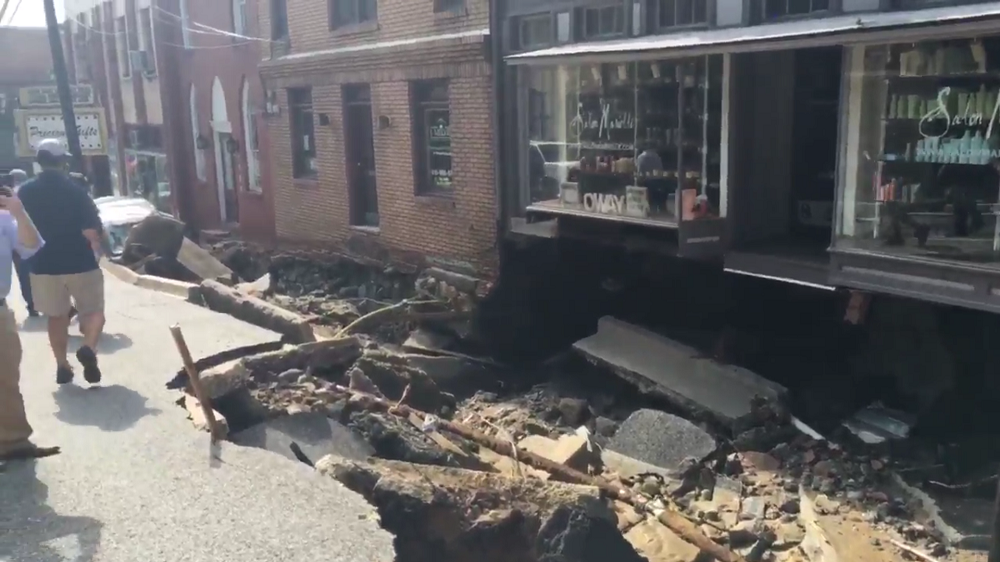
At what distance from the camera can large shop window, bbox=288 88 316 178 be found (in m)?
16.7

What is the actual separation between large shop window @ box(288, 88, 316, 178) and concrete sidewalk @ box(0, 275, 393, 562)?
31.7ft

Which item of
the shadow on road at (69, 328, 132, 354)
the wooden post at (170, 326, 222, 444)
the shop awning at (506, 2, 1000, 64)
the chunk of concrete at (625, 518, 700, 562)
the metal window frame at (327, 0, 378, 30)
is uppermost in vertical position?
the metal window frame at (327, 0, 378, 30)

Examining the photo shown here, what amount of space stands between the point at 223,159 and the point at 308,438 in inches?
637

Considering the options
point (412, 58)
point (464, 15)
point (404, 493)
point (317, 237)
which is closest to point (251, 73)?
point (317, 237)

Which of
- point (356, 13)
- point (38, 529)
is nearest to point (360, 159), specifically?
point (356, 13)

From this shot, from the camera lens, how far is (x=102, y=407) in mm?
7148

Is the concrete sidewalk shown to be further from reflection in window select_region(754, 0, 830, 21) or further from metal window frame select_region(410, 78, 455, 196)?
metal window frame select_region(410, 78, 455, 196)

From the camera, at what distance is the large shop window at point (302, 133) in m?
16.7

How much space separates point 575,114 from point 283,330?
405 centimetres

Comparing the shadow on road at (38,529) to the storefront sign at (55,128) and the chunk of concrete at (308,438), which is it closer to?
the chunk of concrete at (308,438)

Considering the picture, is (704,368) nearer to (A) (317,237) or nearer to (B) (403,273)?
(B) (403,273)

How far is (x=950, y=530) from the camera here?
6633 millimetres

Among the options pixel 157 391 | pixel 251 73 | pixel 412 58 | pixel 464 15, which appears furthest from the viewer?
pixel 251 73

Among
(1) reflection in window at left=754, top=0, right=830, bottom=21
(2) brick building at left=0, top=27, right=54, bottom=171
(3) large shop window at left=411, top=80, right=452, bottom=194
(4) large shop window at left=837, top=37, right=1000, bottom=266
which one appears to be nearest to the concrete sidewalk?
(4) large shop window at left=837, top=37, right=1000, bottom=266
